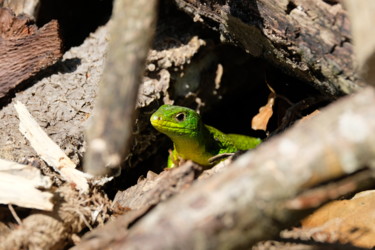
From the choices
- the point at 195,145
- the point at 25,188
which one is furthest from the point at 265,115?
the point at 25,188

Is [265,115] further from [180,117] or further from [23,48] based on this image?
[23,48]

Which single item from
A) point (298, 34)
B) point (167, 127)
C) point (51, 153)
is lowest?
point (167, 127)

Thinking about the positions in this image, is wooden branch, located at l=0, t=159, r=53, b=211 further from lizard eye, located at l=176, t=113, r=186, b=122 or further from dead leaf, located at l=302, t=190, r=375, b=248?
dead leaf, located at l=302, t=190, r=375, b=248

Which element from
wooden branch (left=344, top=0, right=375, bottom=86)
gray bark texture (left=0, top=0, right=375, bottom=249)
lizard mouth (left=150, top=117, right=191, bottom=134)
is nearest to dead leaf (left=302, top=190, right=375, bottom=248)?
gray bark texture (left=0, top=0, right=375, bottom=249)

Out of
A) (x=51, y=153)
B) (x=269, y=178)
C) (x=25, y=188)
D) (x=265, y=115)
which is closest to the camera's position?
(x=269, y=178)

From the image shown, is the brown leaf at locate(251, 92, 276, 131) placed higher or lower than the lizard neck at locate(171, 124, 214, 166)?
higher

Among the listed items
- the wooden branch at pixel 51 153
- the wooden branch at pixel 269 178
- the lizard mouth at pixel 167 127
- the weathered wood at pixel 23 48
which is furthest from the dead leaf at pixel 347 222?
the weathered wood at pixel 23 48

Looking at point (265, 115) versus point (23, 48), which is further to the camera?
point (265, 115)
